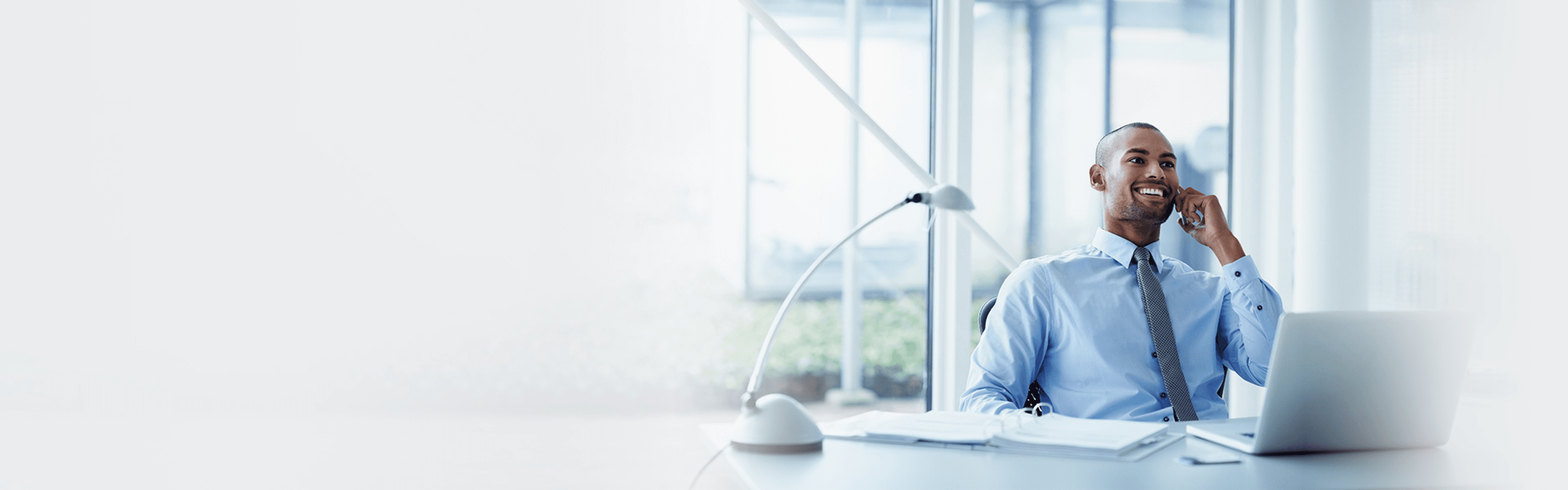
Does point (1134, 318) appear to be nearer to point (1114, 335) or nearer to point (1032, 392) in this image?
point (1114, 335)

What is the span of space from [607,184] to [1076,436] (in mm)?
3958

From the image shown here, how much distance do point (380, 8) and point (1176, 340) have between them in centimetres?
404

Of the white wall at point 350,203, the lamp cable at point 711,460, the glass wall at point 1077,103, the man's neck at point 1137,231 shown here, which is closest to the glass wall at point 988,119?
the glass wall at point 1077,103

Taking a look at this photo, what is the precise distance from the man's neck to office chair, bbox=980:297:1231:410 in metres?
0.31

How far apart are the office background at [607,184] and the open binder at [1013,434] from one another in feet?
6.34

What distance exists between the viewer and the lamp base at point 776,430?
4.71ft

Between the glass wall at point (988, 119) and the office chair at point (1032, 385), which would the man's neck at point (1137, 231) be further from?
the glass wall at point (988, 119)

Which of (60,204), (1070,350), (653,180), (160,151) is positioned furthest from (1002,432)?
(60,204)

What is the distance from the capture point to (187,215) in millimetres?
5258

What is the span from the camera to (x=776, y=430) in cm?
144

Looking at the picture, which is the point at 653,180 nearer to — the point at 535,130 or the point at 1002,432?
the point at 535,130

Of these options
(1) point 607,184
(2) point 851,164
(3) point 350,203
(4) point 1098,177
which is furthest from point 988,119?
(3) point 350,203

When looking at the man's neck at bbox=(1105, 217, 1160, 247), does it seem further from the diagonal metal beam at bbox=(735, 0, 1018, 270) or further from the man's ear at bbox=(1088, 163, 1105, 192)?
the diagonal metal beam at bbox=(735, 0, 1018, 270)

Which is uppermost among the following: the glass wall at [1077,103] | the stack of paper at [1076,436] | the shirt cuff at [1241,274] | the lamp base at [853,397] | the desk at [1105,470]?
the glass wall at [1077,103]
